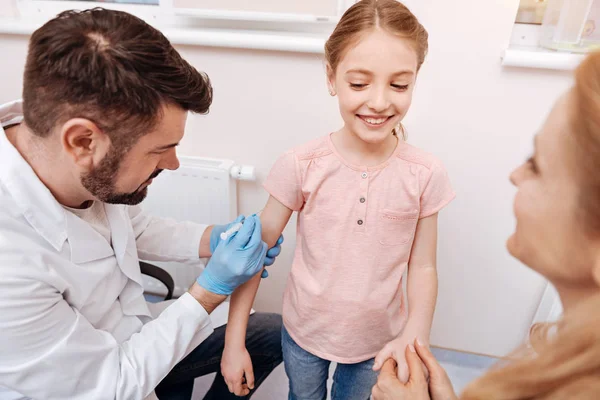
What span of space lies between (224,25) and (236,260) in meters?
0.80

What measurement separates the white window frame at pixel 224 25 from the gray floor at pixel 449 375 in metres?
1.23

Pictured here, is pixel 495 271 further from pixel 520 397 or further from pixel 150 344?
pixel 150 344

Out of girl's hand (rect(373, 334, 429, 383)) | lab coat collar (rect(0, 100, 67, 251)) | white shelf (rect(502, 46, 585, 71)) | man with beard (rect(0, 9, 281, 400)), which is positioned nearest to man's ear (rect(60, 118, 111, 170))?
man with beard (rect(0, 9, 281, 400))

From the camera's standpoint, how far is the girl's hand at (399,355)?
924 mm

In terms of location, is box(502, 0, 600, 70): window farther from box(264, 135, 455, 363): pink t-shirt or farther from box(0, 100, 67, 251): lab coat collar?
box(0, 100, 67, 251): lab coat collar

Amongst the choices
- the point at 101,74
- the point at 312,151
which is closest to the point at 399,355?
the point at 312,151

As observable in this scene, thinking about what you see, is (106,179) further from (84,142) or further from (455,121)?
(455,121)

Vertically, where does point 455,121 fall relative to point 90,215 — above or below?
above

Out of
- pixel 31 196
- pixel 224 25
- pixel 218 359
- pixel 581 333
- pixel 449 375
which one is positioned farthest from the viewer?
pixel 449 375

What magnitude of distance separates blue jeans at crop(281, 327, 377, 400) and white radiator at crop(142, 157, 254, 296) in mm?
441

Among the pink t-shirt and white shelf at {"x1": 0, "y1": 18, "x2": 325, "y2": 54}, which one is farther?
white shelf at {"x1": 0, "y1": 18, "x2": 325, "y2": 54}

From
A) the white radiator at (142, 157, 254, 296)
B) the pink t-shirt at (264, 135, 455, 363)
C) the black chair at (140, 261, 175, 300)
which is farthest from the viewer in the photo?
the white radiator at (142, 157, 254, 296)

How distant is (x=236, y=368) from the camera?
106 centimetres

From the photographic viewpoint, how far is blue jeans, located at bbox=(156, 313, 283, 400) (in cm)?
121
